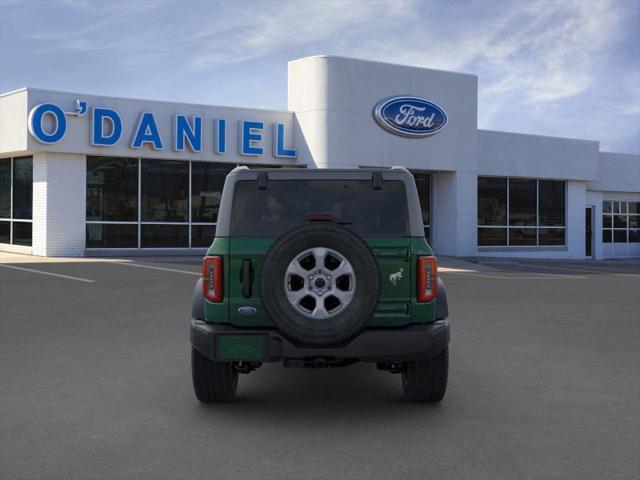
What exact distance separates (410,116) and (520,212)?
778 cm

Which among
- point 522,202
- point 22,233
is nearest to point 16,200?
point 22,233

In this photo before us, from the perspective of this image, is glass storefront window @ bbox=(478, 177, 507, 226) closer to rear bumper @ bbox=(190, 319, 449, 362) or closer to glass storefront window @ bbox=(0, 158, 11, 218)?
glass storefront window @ bbox=(0, 158, 11, 218)

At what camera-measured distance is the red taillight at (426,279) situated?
5.22 m

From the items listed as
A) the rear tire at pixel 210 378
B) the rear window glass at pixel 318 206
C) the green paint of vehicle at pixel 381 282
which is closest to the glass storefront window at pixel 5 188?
the rear tire at pixel 210 378

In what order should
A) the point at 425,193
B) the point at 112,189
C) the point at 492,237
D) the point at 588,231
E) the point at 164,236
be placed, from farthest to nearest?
the point at 588,231, the point at 492,237, the point at 425,193, the point at 164,236, the point at 112,189

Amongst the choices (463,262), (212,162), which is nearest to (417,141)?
(463,262)

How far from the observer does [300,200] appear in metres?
5.55

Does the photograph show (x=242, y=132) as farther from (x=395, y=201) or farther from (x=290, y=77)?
(x=395, y=201)

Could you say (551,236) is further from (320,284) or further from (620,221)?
(320,284)

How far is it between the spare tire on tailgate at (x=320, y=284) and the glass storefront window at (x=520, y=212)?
997 inches

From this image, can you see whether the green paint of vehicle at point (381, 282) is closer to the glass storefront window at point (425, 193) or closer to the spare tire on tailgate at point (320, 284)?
the spare tire on tailgate at point (320, 284)

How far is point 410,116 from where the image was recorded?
2627cm

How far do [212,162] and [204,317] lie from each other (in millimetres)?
20495

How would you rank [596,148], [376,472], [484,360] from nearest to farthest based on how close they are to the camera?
1. [376,472]
2. [484,360]
3. [596,148]
